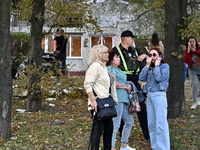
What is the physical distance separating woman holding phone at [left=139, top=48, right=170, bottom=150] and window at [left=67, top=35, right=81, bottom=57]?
2420cm

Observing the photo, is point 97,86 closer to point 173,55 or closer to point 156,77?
point 156,77

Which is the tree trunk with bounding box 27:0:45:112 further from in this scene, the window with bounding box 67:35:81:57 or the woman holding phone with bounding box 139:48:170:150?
the window with bounding box 67:35:81:57

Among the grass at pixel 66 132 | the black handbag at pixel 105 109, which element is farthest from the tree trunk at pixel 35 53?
the black handbag at pixel 105 109

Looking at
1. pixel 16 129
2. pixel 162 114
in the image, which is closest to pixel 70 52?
pixel 16 129

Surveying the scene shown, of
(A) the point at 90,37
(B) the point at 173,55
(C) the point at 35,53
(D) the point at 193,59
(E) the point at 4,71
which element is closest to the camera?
(E) the point at 4,71

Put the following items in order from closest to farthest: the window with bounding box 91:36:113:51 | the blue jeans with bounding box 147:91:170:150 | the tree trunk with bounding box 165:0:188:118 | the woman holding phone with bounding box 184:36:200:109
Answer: the blue jeans with bounding box 147:91:170:150 < the tree trunk with bounding box 165:0:188:118 < the woman holding phone with bounding box 184:36:200:109 < the window with bounding box 91:36:113:51

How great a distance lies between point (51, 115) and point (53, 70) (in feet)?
4.40

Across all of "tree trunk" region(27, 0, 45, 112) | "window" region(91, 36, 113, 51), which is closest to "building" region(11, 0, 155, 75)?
"window" region(91, 36, 113, 51)

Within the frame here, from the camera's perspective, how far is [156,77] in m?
5.35

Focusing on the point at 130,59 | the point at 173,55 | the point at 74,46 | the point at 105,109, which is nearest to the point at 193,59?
the point at 173,55

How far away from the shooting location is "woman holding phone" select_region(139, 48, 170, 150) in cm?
535

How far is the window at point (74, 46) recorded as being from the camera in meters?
29.5

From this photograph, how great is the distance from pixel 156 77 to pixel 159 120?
715 mm

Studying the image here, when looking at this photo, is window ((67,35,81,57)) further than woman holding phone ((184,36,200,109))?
Yes
